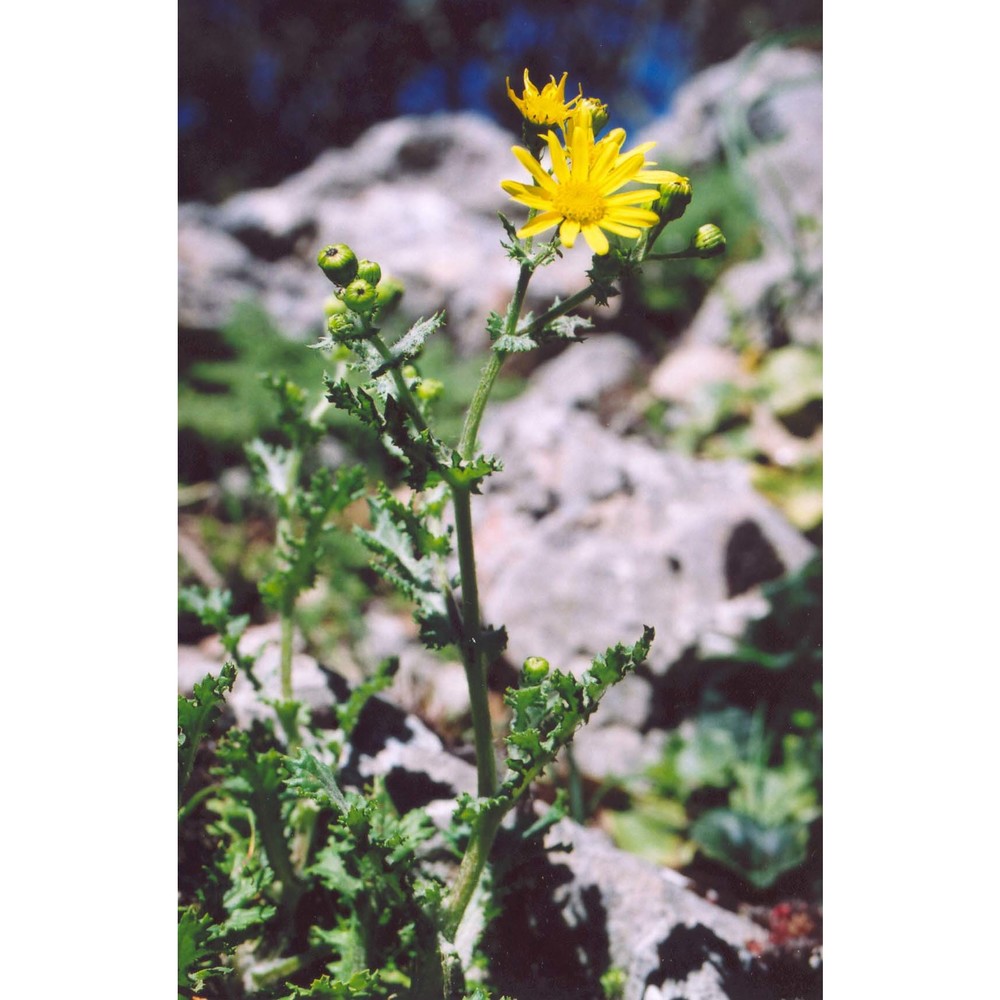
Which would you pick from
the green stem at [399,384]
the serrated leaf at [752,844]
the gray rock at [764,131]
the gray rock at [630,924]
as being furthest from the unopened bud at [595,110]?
the gray rock at [764,131]

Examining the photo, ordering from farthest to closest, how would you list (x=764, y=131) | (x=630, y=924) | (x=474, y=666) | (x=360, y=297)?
(x=764, y=131), (x=630, y=924), (x=474, y=666), (x=360, y=297)

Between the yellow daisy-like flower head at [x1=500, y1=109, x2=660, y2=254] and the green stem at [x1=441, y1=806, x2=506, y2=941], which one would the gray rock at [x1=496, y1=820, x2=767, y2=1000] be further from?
the yellow daisy-like flower head at [x1=500, y1=109, x2=660, y2=254]

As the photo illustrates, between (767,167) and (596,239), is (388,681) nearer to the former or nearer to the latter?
(596,239)

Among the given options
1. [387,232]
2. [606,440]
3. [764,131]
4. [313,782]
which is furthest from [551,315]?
[764,131]

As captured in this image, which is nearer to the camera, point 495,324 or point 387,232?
point 495,324

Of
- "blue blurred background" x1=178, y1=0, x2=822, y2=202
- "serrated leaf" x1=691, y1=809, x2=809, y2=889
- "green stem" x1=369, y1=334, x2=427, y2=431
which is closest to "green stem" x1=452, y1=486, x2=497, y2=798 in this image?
"green stem" x1=369, y1=334, x2=427, y2=431
